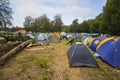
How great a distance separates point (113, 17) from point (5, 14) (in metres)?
21.7

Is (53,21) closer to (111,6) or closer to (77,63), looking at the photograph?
(111,6)

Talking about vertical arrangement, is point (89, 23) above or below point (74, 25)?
above

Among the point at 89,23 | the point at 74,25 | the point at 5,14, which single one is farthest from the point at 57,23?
the point at 5,14

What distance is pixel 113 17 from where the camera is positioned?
88.3 ft

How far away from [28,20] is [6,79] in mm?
72420

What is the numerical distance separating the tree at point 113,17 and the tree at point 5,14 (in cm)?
2024

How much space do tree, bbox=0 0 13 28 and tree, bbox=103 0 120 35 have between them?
66.4 ft

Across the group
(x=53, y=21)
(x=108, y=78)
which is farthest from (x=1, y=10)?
(x=53, y=21)

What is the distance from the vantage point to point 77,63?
7.23 m

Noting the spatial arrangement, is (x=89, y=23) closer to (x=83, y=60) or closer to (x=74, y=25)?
(x=74, y=25)

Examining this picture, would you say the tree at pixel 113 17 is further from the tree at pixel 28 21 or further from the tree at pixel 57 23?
the tree at pixel 28 21

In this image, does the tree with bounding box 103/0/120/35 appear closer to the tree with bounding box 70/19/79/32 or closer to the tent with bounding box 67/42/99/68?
the tent with bounding box 67/42/99/68

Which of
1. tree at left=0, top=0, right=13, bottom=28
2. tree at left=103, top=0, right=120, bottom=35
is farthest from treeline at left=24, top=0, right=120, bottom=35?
tree at left=0, top=0, right=13, bottom=28

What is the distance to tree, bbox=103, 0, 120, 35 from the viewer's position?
26531 millimetres
